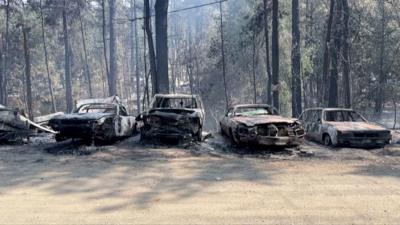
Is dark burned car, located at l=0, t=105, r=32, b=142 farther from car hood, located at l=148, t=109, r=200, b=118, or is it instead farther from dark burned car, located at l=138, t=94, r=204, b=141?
car hood, located at l=148, t=109, r=200, b=118

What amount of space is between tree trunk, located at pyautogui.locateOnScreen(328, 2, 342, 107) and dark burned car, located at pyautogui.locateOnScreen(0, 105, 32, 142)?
49.2ft

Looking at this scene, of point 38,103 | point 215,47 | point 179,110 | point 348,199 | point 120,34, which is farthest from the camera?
point 120,34

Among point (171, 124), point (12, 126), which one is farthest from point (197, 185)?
point (12, 126)

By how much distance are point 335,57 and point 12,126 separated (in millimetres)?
16187

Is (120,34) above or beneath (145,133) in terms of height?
above

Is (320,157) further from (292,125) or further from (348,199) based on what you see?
(348,199)

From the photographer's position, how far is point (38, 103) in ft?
166

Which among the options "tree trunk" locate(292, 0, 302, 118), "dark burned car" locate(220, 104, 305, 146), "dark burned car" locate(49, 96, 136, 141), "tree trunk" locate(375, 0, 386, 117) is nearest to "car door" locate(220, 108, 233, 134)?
"dark burned car" locate(220, 104, 305, 146)

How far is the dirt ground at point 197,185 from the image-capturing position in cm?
653

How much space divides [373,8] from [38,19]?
103 feet

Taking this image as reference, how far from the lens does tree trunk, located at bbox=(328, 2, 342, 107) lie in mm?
23172

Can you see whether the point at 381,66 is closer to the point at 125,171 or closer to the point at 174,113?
the point at 174,113

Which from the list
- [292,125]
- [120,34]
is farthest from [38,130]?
[120,34]

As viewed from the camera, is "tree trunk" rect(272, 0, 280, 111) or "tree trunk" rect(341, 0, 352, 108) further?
"tree trunk" rect(341, 0, 352, 108)
